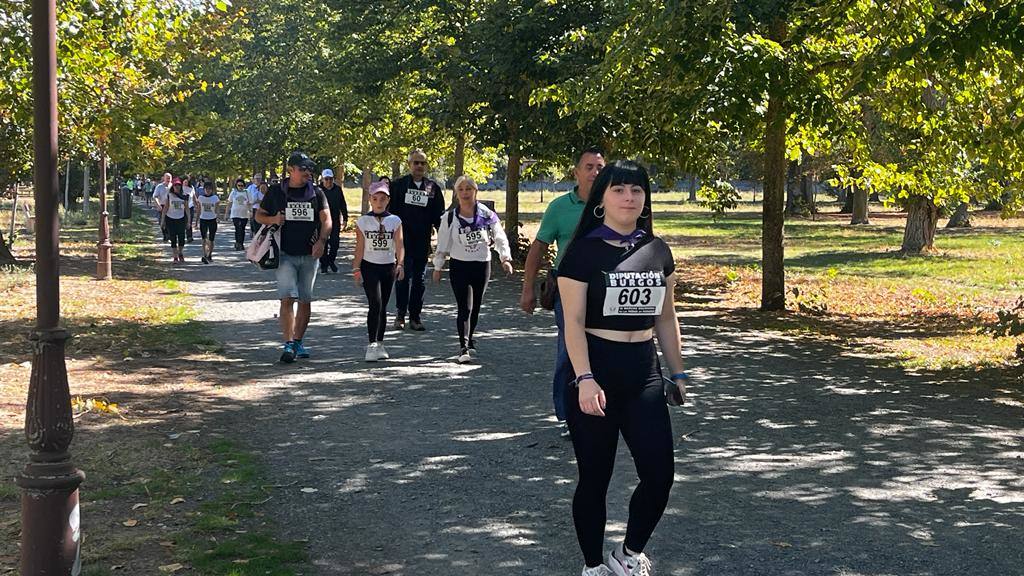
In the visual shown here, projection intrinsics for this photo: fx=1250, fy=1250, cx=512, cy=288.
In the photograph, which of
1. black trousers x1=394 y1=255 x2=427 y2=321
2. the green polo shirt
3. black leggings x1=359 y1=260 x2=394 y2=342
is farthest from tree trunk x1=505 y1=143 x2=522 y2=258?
the green polo shirt

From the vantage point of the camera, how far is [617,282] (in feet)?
16.5

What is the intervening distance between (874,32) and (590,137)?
845cm

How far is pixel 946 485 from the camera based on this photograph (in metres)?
7.33

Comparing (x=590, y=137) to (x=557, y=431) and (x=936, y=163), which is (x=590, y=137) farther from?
(x=557, y=431)

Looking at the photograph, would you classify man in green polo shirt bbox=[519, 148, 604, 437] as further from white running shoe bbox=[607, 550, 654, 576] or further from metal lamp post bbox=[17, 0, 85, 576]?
metal lamp post bbox=[17, 0, 85, 576]

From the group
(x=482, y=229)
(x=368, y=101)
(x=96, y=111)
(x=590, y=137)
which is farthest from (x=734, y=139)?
(x=368, y=101)

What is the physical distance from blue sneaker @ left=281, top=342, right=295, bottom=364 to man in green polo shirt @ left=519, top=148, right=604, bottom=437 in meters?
4.11

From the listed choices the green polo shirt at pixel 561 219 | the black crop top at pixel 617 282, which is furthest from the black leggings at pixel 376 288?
the black crop top at pixel 617 282

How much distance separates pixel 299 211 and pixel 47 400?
20.8ft

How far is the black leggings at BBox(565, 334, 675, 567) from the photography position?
16.6 ft

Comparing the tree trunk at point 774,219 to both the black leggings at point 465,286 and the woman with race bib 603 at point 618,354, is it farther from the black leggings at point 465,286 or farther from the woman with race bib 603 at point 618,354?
the woman with race bib 603 at point 618,354

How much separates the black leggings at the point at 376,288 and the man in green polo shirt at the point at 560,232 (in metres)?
3.89

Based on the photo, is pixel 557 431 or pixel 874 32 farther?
pixel 874 32

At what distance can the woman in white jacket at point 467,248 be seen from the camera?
11.9m
